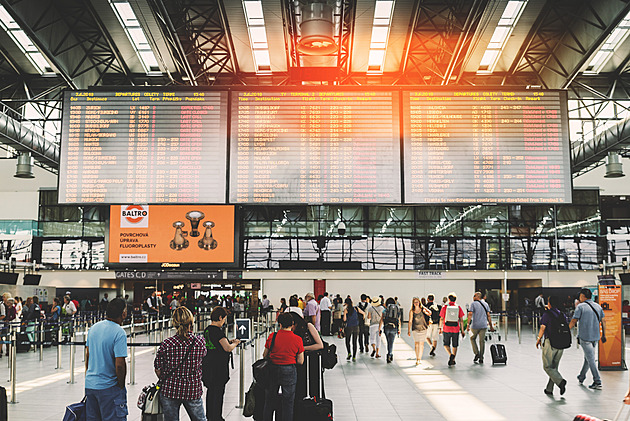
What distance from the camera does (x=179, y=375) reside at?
582cm

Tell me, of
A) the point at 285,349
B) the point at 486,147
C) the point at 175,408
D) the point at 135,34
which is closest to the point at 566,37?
the point at 486,147

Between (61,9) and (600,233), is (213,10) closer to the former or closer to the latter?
(61,9)

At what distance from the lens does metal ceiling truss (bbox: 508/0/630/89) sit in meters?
15.5

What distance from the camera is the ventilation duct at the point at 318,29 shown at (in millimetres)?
13328

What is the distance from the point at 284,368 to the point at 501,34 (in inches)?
564

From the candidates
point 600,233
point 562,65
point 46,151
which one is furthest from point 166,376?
point 600,233

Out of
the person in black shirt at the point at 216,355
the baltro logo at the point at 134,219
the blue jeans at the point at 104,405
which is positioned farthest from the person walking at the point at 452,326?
the blue jeans at the point at 104,405

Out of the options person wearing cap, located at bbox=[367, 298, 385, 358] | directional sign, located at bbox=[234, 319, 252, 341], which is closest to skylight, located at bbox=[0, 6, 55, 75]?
directional sign, located at bbox=[234, 319, 252, 341]

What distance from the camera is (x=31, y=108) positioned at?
2428cm

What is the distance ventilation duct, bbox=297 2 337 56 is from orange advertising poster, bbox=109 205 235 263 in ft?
15.6

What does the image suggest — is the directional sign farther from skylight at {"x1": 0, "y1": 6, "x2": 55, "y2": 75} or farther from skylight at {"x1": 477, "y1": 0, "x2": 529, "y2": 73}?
skylight at {"x1": 0, "y1": 6, "x2": 55, "y2": 75}

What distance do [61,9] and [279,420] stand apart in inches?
562

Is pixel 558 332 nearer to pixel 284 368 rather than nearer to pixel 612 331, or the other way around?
pixel 612 331

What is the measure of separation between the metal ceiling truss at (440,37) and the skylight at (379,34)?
2.31 ft
